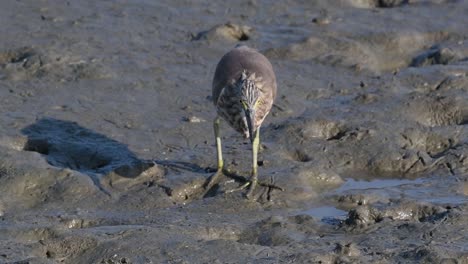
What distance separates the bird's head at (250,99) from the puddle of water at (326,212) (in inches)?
31.2

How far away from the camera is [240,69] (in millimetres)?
8961

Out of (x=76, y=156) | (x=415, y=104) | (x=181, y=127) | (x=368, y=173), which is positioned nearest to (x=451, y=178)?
(x=368, y=173)

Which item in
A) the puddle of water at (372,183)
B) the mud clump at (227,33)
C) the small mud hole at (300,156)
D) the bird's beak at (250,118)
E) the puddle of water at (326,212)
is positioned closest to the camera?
the puddle of water at (326,212)

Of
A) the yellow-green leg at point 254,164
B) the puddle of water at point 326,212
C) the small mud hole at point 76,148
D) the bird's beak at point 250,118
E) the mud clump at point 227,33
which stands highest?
the bird's beak at point 250,118

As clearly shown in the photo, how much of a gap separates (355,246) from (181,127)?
9.14 ft

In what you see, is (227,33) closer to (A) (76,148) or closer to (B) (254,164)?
(A) (76,148)

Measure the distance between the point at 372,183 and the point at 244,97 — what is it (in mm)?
1358

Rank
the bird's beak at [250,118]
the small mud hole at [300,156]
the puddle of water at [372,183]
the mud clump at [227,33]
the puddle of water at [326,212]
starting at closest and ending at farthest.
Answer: the puddle of water at [326,212] < the bird's beak at [250,118] < the puddle of water at [372,183] < the small mud hole at [300,156] < the mud clump at [227,33]

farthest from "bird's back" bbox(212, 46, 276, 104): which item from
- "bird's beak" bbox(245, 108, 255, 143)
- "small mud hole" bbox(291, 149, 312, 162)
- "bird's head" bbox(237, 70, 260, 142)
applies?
"small mud hole" bbox(291, 149, 312, 162)

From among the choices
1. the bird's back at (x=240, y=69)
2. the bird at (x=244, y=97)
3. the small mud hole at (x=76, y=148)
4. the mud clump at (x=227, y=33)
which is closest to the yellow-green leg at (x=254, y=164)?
the bird at (x=244, y=97)

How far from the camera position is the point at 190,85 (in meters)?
10.8

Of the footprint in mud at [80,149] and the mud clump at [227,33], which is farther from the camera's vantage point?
the mud clump at [227,33]

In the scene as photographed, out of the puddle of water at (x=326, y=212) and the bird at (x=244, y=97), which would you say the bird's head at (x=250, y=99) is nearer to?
the bird at (x=244, y=97)

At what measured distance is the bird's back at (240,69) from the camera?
29.3ft
